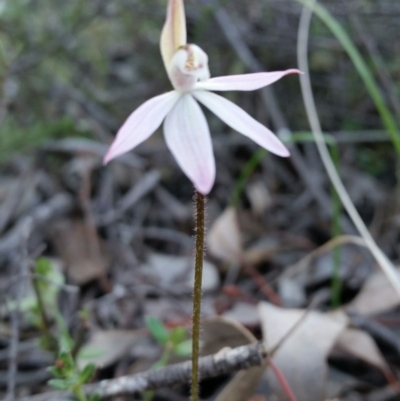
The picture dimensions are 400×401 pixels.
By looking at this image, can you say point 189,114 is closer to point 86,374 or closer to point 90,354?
point 86,374

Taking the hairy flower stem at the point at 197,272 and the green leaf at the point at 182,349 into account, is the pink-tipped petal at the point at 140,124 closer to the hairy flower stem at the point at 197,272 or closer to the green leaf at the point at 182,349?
the hairy flower stem at the point at 197,272

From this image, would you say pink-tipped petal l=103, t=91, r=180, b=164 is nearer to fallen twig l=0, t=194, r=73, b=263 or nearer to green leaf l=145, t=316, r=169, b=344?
green leaf l=145, t=316, r=169, b=344

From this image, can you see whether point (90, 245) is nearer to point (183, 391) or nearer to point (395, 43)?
point (183, 391)

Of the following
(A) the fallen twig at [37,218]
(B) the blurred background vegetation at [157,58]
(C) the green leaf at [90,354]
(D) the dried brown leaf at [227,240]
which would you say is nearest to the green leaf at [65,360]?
(C) the green leaf at [90,354]

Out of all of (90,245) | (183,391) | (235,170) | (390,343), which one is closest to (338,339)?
(390,343)

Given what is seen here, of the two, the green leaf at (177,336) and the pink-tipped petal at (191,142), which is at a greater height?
the pink-tipped petal at (191,142)

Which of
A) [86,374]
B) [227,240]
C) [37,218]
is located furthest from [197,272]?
[37,218]
